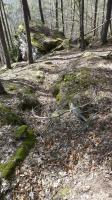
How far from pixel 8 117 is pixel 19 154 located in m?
2.00

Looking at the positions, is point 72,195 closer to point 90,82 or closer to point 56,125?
point 56,125

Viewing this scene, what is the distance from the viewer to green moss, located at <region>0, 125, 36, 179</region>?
25.3ft

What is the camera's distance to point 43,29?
28.9 meters

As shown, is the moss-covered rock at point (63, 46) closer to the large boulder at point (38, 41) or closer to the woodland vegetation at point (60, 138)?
the large boulder at point (38, 41)

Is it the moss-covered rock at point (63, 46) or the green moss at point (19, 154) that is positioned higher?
the green moss at point (19, 154)

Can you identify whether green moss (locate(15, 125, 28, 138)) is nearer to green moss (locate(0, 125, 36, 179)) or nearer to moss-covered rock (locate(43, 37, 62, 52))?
green moss (locate(0, 125, 36, 179))

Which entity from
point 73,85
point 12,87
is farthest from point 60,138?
point 12,87

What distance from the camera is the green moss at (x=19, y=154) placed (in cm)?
770

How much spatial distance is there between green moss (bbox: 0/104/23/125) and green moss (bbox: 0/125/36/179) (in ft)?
1.64

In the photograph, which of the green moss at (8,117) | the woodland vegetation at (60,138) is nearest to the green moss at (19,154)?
the woodland vegetation at (60,138)

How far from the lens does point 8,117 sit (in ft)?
32.3

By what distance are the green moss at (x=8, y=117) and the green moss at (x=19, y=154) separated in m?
0.50

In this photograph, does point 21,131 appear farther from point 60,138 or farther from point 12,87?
point 12,87

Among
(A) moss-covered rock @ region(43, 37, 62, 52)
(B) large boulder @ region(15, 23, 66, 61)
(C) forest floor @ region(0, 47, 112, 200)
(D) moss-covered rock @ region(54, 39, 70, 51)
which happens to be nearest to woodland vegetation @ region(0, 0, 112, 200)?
(C) forest floor @ region(0, 47, 112, 200)
